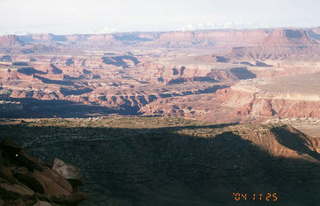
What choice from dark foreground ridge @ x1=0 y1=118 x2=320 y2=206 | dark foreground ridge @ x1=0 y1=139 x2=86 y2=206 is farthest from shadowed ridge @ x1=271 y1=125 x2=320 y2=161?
dark foreground ridge @ x1=0 y1=139 x2=86 y2=206

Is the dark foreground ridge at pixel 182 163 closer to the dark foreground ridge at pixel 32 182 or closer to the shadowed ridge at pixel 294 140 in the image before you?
the shadowed ridge at pixel 294 140

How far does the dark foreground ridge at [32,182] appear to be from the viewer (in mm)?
23405

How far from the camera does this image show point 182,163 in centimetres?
7269

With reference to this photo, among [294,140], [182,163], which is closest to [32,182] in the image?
[182,163]

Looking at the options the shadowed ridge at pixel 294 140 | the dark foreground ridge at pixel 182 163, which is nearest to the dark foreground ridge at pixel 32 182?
the dark foreground ridge at pixel 182 163

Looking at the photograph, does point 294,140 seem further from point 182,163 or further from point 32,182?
point 32,182

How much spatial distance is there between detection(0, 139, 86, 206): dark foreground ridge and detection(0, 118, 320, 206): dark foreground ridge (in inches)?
890

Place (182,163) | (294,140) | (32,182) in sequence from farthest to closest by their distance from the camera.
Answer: (294,140) → (182,163) → (32,182)

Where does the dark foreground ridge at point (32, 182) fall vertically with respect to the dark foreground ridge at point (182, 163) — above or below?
above

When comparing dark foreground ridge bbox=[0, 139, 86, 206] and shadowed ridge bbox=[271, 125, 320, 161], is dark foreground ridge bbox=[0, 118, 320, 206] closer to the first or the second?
shadowed ridge bbox=[271, 125, 320, 161]

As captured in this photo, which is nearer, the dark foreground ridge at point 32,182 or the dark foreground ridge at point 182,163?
the dark foreground ridge at point 32,182

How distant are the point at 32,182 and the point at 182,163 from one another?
47.5 meters

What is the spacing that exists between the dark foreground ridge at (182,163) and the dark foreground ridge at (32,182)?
22.6m

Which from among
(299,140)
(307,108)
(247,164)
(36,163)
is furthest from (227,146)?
(307,108)
